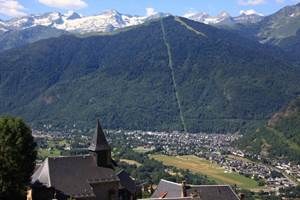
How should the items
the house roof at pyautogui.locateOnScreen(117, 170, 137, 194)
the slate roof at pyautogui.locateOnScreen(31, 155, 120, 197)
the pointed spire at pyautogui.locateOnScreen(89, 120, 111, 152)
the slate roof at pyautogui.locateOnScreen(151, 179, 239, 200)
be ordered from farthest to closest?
the house roof at pyautogui.locateOnScreen(117, 170, 137, 194) → the slate roof at pyautogui.locateOnScreen(151, 179, 239, 200) → the pointed spire at pyautogui.locateOnScreen(89, 120, 111, 152) → the slate roof at pyautogui.locateOnScreen(31, 155, 120, 197)

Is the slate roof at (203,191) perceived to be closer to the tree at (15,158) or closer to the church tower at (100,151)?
the church tower at (100,151)

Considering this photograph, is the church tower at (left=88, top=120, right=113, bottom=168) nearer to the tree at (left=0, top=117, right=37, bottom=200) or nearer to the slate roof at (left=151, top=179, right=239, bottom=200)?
the slate roof at (left=151, top=179, right=239, bottom=200)

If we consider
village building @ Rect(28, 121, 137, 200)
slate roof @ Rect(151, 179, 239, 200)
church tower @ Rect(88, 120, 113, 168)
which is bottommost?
slate roof @ Rect(151, 179, 239, 200)

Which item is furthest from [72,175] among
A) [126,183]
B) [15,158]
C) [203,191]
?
[203,191]

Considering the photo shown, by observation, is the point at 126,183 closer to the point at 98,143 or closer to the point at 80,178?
the point at 98,143

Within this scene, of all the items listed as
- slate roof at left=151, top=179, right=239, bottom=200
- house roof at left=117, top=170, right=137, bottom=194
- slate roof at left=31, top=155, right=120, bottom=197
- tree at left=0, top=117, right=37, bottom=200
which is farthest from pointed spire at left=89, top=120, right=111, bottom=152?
slate roof at left=151, top=179, right=239, bottom=200

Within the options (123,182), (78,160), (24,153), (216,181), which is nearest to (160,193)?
(123,182)

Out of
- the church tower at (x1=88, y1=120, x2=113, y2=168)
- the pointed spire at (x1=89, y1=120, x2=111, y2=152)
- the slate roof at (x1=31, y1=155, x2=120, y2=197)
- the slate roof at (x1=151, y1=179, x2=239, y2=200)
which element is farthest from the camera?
the slate roof at (x1=151, y1=179, x2=239, y2=200)
